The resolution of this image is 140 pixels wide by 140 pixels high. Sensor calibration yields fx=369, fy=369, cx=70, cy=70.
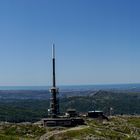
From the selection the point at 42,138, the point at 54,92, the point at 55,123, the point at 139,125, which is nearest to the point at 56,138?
the point at 42,138

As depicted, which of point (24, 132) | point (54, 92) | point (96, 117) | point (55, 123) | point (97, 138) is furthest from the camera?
point (96, 117)

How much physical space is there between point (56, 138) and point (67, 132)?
5053 millimetres

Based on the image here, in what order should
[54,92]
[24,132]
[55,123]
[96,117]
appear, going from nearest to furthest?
[24,132], [55,123], [54,92], [96,117]

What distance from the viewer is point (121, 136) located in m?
124

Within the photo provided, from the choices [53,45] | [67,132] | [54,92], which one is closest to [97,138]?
[67,132]

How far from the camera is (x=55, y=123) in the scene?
151625 millimetres

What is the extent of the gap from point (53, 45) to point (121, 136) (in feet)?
216

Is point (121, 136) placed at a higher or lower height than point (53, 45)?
lower

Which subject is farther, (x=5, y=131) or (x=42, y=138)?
(x=5, y=131)

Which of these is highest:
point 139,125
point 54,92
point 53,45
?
point 53,45

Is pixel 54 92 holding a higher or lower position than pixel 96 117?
higher

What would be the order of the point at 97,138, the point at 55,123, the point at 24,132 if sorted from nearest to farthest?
the point at 97,138 → the point at 24,132 → the point at 55,123

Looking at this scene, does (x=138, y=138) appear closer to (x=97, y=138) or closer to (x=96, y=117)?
(x=97, y=138)

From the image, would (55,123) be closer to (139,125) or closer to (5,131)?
(5,131)
